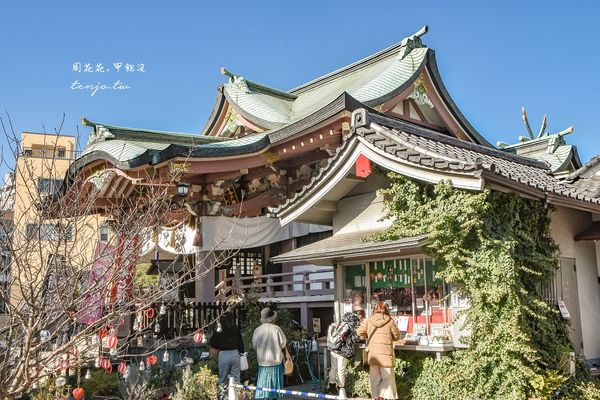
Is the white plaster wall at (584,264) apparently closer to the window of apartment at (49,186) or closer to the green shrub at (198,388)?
the green shrub at (198,388)

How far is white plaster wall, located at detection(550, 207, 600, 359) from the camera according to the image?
34.2 ft

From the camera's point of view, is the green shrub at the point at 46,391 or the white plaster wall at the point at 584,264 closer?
the green shrub at the point at 46,391

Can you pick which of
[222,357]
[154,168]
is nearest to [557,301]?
[222,357]

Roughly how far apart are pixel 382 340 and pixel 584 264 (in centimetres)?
458

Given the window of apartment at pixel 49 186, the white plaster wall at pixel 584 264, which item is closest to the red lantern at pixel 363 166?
the white plaster wall at pixel 584 264

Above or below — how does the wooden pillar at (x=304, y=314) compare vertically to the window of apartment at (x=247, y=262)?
below

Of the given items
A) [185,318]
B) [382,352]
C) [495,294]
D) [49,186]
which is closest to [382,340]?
[382,352]

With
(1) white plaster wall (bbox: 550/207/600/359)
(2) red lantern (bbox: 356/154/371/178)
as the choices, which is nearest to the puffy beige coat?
(2) red lantern (bbox: 356/154/371/178)

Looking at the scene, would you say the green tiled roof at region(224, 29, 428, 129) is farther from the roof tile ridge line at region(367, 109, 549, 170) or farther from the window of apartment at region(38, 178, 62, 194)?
the window of apartment at region(38, 178, 62, 194)

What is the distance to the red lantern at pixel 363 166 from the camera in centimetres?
1008

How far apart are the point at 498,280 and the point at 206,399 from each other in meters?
5.31

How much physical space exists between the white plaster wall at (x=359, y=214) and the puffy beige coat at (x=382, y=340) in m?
1.95

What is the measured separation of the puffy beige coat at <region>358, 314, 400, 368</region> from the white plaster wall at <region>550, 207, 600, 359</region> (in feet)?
11.8

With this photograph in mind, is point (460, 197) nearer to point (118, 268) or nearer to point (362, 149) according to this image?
point (362, 149)
